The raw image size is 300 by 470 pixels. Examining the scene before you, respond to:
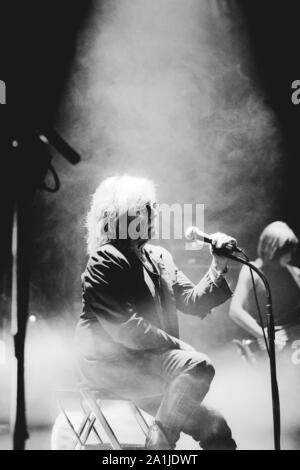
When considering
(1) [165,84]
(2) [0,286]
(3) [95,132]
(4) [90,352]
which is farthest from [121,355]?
(1) [165,84]

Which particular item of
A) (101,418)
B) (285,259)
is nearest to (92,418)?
(101,418)

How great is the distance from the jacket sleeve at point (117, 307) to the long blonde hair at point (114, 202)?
0.84ft

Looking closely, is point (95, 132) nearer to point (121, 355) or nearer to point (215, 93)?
point (215, 93)

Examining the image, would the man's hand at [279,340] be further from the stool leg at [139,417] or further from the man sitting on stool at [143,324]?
the stool leg at [139,417]

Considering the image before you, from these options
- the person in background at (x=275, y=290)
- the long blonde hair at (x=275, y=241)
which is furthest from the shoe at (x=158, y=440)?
the long blonde hair at (x=275, y=241)

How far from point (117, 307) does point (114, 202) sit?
64 cm

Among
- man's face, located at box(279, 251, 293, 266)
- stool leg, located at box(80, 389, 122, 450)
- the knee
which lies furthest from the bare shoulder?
man's face, located at box(279, 251, 293, 266)

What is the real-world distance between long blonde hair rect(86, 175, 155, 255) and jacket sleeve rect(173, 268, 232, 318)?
0.45m

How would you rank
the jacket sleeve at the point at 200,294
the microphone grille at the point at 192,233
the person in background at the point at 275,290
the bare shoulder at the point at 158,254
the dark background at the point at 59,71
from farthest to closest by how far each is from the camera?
the person in background at the point at 275,290, the dark background at the point at 59,71, the bare shoulder at the point at 158,254, the jacket sleeve at the point at 200,294, the microphone grille at the point at 192,233

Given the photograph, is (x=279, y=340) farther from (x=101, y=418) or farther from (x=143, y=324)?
(x=101, y=418)

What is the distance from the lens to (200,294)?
286cm

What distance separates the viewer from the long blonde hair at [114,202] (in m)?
2.91

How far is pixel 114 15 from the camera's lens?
4.03m
